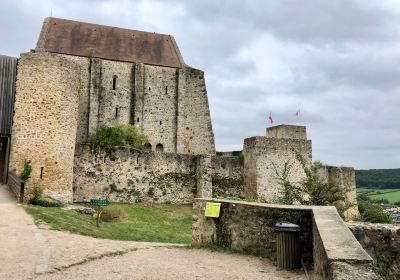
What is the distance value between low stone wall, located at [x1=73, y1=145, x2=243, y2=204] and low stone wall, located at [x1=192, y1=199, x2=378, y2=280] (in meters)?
13.4

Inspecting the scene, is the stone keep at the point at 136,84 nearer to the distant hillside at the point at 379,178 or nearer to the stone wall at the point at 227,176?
the stone wall at the point at 227,176

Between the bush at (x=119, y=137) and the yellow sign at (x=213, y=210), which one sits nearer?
the yellow sign at (x=213, y=210)

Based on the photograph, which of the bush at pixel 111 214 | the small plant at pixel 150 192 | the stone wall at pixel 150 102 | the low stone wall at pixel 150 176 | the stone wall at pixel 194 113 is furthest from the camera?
the stone wall at pixel 194 113

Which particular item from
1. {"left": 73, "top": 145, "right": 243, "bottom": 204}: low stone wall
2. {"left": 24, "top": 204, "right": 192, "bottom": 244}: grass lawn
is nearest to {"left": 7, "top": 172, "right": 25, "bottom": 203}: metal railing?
{"left": 24, "top": 204, "right": 192, "bottom": 244}: grass lawn

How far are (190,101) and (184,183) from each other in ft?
46.8

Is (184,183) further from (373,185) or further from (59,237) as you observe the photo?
(373,185)

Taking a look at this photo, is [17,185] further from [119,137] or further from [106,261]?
[119,137]

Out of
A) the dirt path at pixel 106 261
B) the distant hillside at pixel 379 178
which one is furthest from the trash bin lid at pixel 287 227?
the distant hillside at pixel 379 178

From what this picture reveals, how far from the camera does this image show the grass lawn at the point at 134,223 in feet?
40.8

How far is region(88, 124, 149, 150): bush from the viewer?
100 ft

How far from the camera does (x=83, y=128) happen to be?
33969mm

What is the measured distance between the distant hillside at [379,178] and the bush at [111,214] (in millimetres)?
67445

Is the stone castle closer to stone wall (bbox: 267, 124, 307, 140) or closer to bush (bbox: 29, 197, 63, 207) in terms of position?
stone wall (bbox: 267, 124, 307, 140)

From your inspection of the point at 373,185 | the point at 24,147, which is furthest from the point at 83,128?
the point at 373,185
